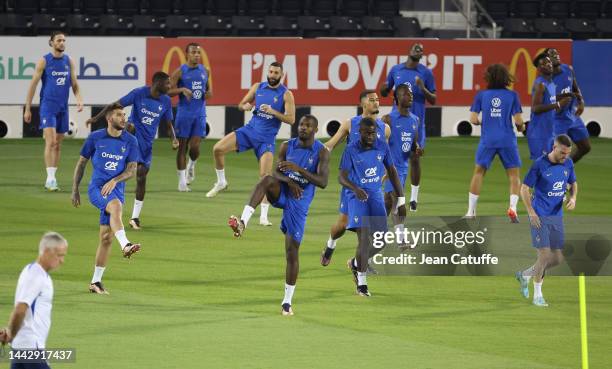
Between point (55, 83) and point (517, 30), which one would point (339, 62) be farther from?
point (55, 83)

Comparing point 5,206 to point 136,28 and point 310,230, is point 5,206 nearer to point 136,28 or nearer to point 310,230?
point 310,230

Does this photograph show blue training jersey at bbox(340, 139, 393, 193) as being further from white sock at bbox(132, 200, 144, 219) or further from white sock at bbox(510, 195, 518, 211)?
white sock at bbox(132, 200, 144, 219)

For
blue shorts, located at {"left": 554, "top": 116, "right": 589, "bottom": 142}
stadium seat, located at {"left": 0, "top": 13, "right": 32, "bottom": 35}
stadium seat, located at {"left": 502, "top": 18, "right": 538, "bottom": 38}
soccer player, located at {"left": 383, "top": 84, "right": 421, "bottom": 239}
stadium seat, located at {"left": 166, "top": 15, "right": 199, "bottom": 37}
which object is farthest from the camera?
stadium seat, located at {"left": 502, "top": 18, "right": 538, "bottom": 38}

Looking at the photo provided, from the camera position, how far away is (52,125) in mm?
23203

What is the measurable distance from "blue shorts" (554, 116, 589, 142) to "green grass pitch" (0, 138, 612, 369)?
123 centimetres

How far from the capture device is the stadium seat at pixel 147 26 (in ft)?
106

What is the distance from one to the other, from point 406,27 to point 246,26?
13.6ft

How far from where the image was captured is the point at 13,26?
104ft

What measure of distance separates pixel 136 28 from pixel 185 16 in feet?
4.19

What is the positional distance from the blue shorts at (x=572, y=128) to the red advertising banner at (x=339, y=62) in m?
8.53

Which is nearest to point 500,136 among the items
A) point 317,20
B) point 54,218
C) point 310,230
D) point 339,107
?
point 310,230

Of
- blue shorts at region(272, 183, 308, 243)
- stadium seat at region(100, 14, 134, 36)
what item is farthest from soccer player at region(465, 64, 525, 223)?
stadium seat at region(100, 14, 134, 36)

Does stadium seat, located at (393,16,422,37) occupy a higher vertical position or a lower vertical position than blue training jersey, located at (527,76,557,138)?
higher

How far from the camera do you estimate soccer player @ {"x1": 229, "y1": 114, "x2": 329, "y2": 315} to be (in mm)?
14141
